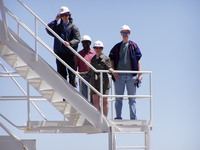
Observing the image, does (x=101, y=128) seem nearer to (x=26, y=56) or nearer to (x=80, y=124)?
(x=80, y=124)

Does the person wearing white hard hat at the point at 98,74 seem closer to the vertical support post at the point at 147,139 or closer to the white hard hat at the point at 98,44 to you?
the white hard hat at the point at 98,44

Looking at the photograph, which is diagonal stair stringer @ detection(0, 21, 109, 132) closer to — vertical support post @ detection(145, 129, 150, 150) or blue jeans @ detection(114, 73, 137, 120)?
blue jeans @ detection(114, 73, 137, 120)

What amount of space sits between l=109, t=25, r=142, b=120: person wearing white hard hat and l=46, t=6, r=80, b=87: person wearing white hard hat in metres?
1.27

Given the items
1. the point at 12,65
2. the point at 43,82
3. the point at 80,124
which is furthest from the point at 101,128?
the point at 12,65

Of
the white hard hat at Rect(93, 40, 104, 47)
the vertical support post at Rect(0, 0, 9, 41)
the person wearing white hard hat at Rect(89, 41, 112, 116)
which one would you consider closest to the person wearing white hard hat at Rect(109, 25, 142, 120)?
the person wearing white hard hat at Rect(89, 41, 112, 116)

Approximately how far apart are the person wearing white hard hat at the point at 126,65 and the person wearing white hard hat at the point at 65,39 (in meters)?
1.27

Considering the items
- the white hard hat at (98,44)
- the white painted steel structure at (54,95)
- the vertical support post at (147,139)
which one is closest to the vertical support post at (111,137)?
the white painted steel structure at (54,95)

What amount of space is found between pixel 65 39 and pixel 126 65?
207cm

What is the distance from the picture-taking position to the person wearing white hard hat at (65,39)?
53.4 ft

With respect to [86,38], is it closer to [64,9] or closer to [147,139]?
[64,9]

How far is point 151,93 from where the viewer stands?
53.4ft

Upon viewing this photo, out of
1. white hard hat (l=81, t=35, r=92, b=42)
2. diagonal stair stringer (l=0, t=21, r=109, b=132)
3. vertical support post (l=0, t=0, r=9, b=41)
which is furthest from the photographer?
white hard hat (l=81, t=35, r=92, b=42)

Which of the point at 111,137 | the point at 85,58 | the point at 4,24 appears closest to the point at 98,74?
the point at 85,58

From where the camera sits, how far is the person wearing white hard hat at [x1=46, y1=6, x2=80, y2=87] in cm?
1627
